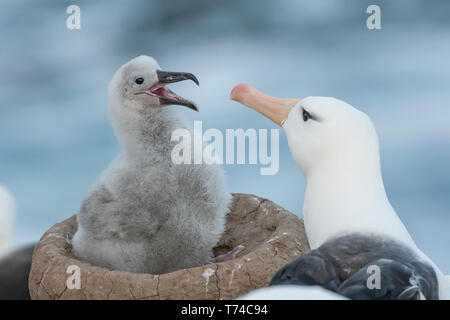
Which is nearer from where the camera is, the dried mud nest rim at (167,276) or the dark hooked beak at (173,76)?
the dried mud nest rim at (167,276)

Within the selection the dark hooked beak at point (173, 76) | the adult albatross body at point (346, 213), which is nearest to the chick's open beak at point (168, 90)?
the dark hooked beak at point (173, 76)

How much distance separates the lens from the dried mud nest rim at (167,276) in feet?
7.33

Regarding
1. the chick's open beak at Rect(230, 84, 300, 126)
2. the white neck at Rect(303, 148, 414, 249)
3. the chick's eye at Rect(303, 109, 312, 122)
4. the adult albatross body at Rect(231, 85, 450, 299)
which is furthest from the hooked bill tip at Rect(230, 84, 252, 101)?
the white neck at Rect(303, 148, 414, 249)

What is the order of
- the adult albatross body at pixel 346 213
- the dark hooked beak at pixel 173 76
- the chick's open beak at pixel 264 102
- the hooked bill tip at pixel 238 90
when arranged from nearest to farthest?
the adult albatross body at pixel 346 213 < the chick's open beak at pixel 264 102 < the hooked bill tip at pixel 238 90 < the dark hooked beak at pixel 173 76

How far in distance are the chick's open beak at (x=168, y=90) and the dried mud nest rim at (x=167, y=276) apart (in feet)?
2.10

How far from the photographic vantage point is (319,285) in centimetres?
169

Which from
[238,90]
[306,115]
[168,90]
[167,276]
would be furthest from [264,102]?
[167,276]

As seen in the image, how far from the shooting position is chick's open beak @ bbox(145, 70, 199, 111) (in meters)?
2.58

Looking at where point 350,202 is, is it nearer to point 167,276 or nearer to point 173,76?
point 167,276

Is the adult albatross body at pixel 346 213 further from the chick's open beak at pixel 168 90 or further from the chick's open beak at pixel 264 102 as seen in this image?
the chick's open beak at pixel 168 90

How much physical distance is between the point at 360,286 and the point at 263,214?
4.55 feet

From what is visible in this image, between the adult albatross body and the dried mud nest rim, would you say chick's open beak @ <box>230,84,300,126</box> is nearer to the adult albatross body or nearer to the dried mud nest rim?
the adult albatross body

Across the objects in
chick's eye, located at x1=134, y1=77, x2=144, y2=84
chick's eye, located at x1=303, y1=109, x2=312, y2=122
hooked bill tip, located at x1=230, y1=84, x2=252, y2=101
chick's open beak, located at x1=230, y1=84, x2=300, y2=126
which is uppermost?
chick's eye, located at x1=134, y1=77, x2=144, y2=84

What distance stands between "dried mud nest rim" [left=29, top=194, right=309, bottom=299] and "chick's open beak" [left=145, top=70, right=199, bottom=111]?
0.64 m
